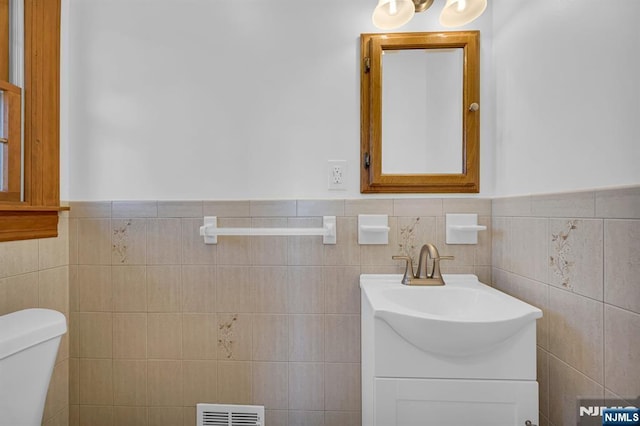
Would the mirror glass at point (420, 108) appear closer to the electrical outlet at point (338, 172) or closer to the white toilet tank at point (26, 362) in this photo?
the electrical outlet at point (338, 172)

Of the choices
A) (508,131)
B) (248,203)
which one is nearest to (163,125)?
(248,203)

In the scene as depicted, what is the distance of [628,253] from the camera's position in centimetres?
73

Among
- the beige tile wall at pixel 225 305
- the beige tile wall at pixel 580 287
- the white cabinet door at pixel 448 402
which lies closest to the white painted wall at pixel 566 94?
the beige tile wall at pixel 580 287

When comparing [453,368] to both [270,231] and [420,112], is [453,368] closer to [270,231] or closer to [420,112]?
[270,231]

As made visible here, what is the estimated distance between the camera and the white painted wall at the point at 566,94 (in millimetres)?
745

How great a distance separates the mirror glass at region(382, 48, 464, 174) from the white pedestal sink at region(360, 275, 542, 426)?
64cm

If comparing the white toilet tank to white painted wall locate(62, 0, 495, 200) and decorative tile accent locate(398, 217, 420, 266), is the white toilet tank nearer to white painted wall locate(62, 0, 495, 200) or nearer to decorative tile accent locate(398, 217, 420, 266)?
white painted wall locate(62, 0, 495, 200)

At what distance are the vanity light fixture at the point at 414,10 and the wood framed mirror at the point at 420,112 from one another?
0.33 ft

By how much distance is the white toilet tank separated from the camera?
0.85 meters

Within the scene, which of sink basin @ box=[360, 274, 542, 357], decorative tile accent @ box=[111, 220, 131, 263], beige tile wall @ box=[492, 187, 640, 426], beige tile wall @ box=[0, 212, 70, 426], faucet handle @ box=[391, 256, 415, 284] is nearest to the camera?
beige tile wall @ box=[492, 187, 640, 426]

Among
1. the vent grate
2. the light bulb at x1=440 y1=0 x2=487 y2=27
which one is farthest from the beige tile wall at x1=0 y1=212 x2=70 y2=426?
the light bulb at x1=440 y1=0 x2=487 y2=27

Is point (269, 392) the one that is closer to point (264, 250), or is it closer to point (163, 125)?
point (264, 250)

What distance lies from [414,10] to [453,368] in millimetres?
1241

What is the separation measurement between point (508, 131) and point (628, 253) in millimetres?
640
